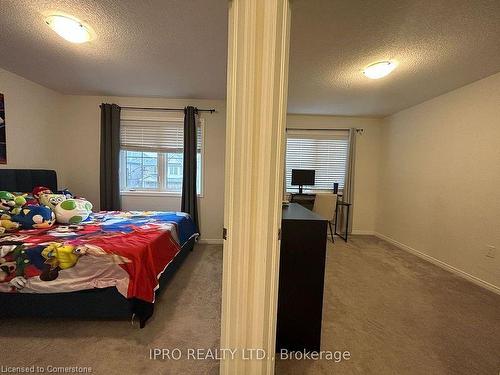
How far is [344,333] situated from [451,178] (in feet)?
8.54

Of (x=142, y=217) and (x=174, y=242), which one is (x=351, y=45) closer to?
(x=174, y=242)

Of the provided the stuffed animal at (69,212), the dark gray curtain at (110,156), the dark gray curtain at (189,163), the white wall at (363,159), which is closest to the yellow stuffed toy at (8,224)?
the stuffed animal at (69,212)

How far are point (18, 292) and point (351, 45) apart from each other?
3.35m

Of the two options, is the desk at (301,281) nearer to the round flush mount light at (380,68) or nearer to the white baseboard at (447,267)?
the round flush mount light at (380,68)

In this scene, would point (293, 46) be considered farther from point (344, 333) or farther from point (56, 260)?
point (56, 260)

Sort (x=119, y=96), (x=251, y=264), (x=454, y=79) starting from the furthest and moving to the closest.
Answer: (x=119, y=96) < (x=454, y=79) < (x=251, y=264)

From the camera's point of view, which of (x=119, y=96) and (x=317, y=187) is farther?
(x=317, y=187)

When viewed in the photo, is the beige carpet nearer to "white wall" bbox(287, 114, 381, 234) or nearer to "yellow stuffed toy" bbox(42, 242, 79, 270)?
"yellow stuffed toy" bbox(42, 242, 79, 270)

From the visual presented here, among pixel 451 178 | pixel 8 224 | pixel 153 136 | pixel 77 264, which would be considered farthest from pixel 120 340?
pixel 451 178

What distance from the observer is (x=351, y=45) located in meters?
2.03

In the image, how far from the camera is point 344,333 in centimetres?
177

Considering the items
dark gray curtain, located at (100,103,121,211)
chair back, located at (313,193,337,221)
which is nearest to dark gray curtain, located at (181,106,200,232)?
dark gray curtain, located at (100,103,121,211)

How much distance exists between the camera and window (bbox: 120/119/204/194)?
3.78m

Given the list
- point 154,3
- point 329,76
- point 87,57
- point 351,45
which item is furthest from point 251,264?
point 87,57
